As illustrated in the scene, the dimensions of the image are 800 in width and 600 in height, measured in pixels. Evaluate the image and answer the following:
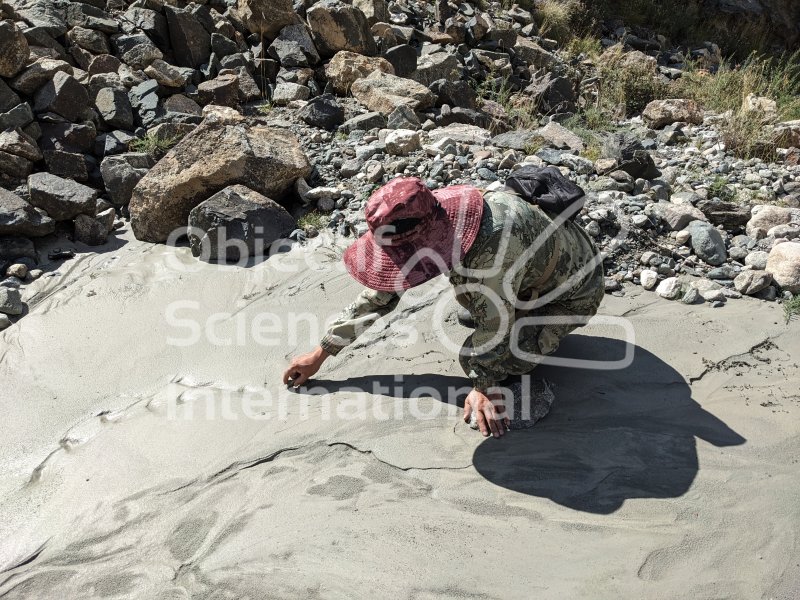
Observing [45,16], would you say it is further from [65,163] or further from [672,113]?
[672,113]

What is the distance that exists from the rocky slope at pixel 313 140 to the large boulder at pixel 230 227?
0.05ft

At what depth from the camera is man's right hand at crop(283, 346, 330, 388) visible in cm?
295

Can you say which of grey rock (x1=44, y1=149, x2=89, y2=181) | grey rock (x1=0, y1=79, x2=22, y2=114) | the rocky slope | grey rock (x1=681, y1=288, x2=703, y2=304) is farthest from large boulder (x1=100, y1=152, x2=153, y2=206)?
grey rock (x1=681, y1=288, x2=703, y2=304)

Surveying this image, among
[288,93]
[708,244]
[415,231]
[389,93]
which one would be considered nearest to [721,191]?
[708,244]

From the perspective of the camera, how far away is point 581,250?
2.76m

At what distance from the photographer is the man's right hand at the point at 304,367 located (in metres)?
2.95

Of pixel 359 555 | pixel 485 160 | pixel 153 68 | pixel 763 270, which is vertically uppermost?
pixel 153 68

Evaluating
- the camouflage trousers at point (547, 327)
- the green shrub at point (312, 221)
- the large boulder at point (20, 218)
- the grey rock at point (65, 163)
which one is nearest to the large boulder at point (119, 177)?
the grey rock at point (65, 163)

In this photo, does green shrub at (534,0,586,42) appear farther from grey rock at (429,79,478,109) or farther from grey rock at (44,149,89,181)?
grey rock at (44,149,89,181)

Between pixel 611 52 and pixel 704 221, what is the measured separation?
14.0ft

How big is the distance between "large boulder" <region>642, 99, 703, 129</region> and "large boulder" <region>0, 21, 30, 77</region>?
17.4 ft

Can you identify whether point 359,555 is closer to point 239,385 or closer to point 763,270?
point 239,385

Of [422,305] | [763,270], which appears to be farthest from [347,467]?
[763,270]

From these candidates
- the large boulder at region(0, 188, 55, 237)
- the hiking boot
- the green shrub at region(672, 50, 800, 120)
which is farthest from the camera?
the green shrub at region(672, 50, 800, 120)
